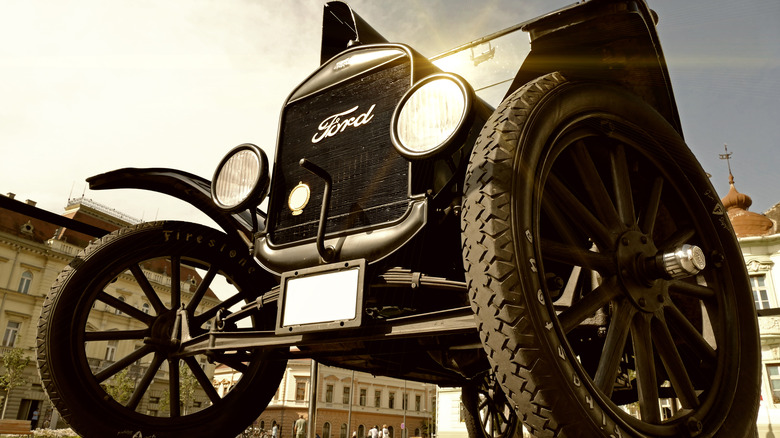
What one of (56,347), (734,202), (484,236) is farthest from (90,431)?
(734,202)

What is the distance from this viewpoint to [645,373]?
1817 mm

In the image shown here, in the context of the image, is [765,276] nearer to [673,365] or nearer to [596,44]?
[673,365]

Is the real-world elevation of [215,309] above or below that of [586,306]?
above

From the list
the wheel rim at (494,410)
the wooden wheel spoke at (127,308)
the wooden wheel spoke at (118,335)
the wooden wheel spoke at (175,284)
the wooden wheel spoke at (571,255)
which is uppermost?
the wooden wheel spoke at (175,284)

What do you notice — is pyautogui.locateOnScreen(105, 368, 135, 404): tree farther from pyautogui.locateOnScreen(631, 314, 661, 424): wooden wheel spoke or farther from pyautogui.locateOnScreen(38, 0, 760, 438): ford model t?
pyautogui.locateOnScreen(631, 314, 661, 424): wooden wheel spoke

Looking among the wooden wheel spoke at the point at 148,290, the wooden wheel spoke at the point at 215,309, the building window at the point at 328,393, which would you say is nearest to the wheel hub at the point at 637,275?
the wooden wheel spoke at the point at 215,309

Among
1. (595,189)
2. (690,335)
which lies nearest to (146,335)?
(595,189)

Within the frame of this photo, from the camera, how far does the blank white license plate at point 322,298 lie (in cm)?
191

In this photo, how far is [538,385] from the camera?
1315 millimetres

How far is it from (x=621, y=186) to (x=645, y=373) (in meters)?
0.70

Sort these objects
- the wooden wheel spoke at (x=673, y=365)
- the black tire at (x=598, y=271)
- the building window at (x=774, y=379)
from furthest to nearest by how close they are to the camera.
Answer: the building window at (x=774, y=379), the wooden wheel spoke at (x=673, y=365), the black tire at (x=598, y=271)

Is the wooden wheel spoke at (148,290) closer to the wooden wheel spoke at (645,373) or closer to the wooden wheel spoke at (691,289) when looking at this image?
the wooden wheel spoke at (645,373)

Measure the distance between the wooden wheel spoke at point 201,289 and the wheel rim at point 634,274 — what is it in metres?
1.75

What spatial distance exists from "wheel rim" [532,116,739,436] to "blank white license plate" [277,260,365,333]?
2.20 feet
